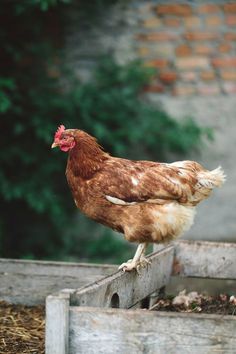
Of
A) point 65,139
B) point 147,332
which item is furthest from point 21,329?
point 147,332

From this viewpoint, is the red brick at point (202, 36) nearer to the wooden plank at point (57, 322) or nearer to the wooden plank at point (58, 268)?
the wooden plank at point (58, 268)

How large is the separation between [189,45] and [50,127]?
1426 mm

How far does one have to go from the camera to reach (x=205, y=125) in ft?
25.6

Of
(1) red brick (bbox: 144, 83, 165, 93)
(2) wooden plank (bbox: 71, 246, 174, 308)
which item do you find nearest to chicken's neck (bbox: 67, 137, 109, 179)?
(2) wooden plank (bbox: 71, 246, 174, 308)

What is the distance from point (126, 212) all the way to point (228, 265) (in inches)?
35.8

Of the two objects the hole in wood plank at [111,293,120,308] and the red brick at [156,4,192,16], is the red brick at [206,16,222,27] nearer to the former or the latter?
the red brick at [156,4,192,16]

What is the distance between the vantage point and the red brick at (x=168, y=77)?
7801 mm

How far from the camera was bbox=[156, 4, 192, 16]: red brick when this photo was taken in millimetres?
7746

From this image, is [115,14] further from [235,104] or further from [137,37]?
[235,104]

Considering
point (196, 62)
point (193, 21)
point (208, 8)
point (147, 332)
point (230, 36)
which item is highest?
point (147, 332)

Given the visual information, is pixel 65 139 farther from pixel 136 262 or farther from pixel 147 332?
pixel 147 332

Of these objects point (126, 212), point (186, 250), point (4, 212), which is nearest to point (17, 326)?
point (126, 212)

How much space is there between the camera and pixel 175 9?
25.5 ft

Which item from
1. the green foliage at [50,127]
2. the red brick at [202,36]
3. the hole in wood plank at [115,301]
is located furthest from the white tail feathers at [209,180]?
the red brick at [202,36]
